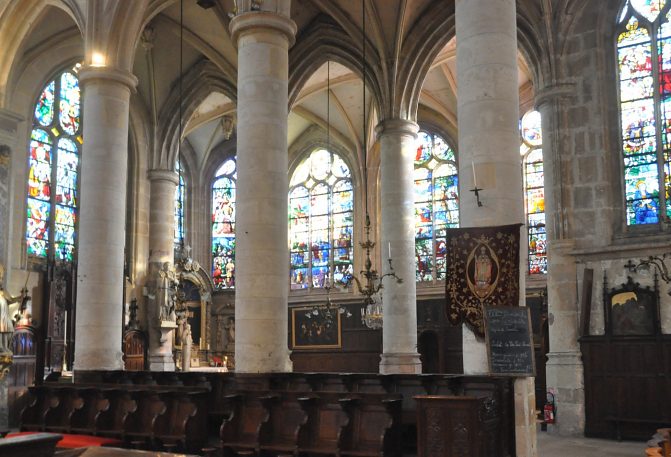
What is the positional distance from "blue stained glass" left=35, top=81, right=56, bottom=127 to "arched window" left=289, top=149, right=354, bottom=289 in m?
10.1

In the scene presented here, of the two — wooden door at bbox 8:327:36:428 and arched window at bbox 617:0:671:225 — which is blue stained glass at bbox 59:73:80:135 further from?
arched window at bbox 617:0:671:225

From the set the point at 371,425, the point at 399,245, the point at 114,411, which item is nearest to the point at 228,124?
the point at 399,245

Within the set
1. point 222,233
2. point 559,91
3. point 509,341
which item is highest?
point 559,91

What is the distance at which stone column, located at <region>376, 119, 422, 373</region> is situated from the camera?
17016mm

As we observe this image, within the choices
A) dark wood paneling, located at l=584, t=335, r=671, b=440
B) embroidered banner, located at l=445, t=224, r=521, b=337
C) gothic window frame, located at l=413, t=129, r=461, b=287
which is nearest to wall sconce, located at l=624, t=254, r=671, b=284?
dark wood paneling, located at l=584, t=335, r=671, b=440

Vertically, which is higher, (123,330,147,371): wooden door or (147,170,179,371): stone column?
(147,170,179,371): stone column

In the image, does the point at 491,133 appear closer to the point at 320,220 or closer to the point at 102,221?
the point at 102,221

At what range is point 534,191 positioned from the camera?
2278 centimetres

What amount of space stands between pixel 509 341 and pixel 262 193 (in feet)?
15.5

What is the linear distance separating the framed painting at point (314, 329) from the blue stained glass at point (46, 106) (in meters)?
Answer: 10.2

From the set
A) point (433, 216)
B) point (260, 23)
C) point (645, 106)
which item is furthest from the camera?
point (433, 216)

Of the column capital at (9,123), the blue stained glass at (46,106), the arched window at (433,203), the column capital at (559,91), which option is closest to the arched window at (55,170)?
the blue stained glass at (46,106)

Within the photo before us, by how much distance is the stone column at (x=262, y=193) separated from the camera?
10.8 m

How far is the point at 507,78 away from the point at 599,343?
320 inches
